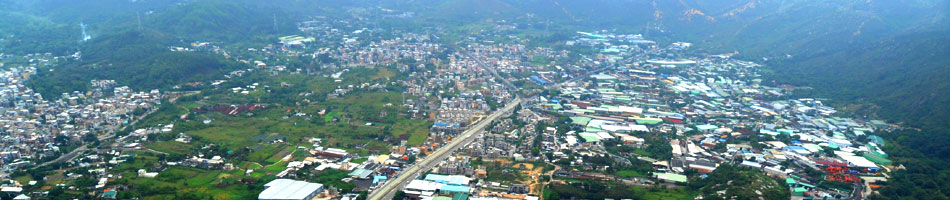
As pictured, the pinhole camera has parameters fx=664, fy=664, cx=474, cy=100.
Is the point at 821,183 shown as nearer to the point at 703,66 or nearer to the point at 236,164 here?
the point at 236,164

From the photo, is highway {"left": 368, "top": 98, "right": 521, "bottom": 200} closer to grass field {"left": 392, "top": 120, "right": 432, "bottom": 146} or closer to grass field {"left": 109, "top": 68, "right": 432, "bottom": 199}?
grass field {"left": 109, "top": 68, "right": 432, "bottom": 199}

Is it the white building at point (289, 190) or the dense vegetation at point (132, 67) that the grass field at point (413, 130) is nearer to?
the white building at point (289, 190)

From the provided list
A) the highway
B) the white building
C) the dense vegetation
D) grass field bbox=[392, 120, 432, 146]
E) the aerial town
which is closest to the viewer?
the white building

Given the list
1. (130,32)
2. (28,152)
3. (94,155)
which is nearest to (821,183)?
(94,155)

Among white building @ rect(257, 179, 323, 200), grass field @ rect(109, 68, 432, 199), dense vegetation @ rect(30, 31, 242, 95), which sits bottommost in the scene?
white building @ rect(257, 179, 323, 200)

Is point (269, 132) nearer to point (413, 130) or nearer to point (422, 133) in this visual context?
point (413, 130)

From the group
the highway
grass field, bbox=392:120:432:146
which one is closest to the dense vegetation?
grass field, bbox=392:120:432:146
